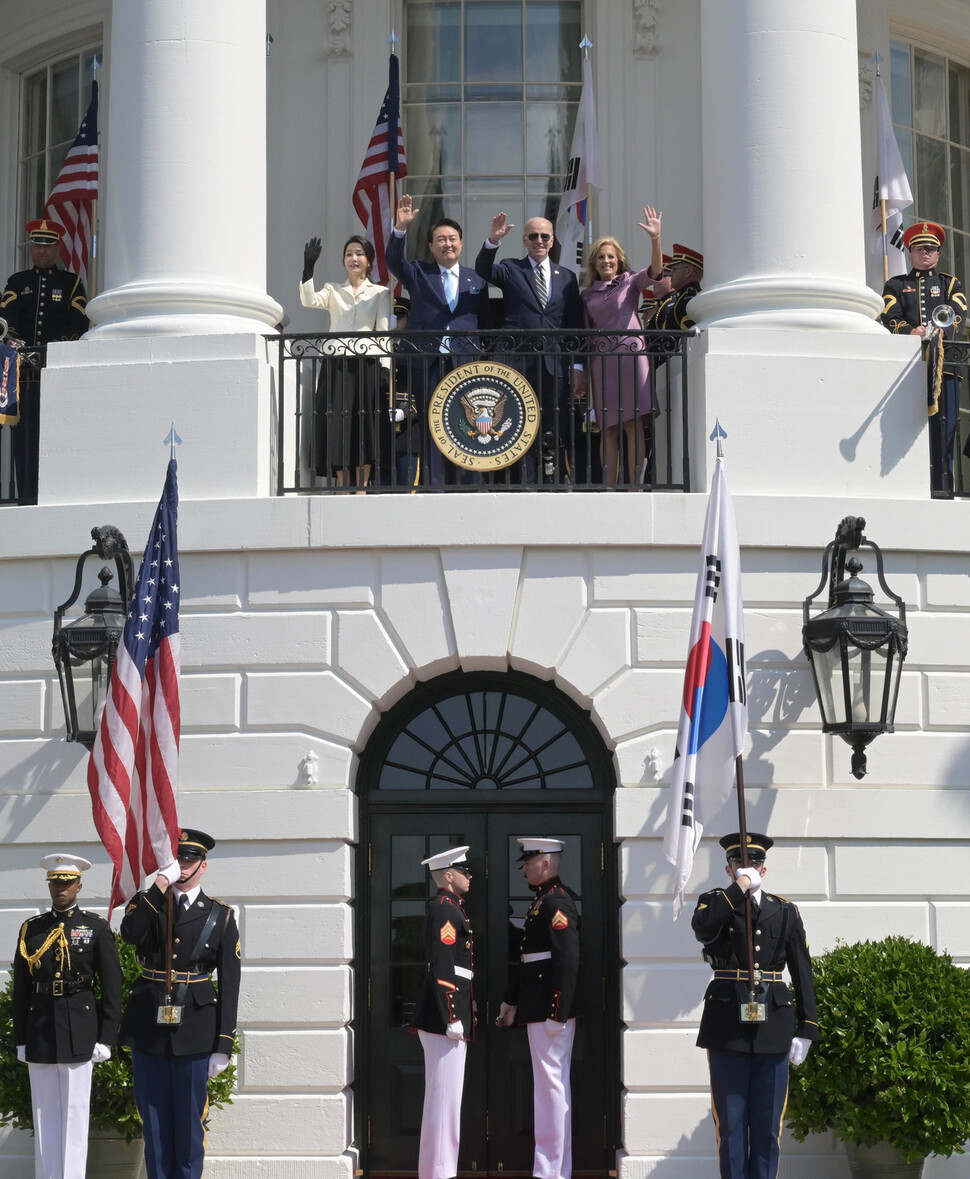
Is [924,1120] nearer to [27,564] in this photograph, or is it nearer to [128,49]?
[27,564]

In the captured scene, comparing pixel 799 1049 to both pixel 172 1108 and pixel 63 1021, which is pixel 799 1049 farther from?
pixel 63 1021

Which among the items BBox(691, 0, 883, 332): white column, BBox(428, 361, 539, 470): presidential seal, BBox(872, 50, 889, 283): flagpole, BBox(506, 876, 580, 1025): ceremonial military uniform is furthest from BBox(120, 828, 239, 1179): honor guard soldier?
BBox(872, 50, 889, 283): flagpole

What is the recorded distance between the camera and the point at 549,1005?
12.1 meters

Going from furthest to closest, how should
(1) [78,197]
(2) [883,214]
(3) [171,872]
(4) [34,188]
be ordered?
1. (4) [34,188]
2. (1) [78,197]
3. (2) [883,214]
4. (3) [171,872]

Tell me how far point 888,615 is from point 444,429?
315 cm

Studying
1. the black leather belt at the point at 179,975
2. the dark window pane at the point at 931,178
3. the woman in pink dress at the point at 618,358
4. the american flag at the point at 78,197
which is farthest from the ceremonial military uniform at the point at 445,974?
the dark window pane at the point at 931,178

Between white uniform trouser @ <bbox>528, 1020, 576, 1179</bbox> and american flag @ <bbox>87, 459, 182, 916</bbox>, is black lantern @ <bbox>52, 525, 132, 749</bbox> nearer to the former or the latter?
american flag @ <bbox>87, 459, 182, 916</bbox>

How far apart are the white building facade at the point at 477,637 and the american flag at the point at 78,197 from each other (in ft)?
10.8

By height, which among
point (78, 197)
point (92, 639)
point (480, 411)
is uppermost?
point (78, 197)

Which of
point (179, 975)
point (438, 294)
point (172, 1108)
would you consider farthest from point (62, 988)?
point (438, 294)

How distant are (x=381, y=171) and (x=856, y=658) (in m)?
5.92

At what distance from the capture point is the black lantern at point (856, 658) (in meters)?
11.9

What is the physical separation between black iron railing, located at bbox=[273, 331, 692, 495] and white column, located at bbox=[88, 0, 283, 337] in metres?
0.66

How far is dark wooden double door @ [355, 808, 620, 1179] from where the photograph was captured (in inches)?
494
